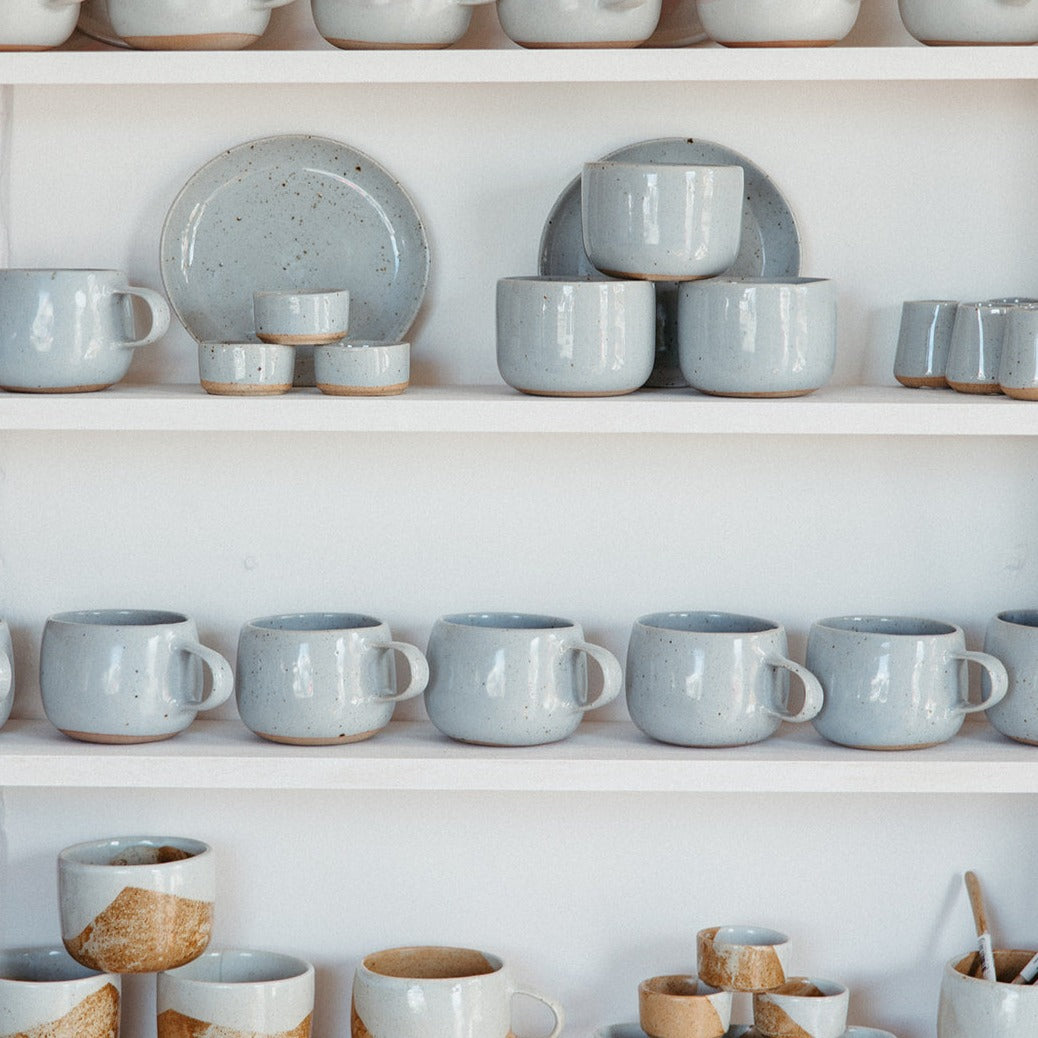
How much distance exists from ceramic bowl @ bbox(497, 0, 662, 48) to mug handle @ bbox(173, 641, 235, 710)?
482mm

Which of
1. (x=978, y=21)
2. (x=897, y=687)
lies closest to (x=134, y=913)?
(x=897, y=687)

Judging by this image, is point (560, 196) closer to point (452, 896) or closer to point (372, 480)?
point (372, 480)

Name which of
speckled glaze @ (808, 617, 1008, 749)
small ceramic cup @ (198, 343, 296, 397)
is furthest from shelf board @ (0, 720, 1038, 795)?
small ceramic cup @ (198, 343, 296, 397)

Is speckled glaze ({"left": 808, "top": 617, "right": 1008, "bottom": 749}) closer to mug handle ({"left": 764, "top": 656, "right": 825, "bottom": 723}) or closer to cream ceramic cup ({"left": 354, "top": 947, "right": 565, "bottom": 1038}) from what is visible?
mug handle ({"left": 764, "top": 656, "right": 825, "bottom": 723})

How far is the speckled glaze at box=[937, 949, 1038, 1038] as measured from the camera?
1.12 metres

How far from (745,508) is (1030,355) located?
10.1 inches

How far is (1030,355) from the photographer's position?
1.08 m

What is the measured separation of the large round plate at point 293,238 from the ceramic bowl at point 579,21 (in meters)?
0.17

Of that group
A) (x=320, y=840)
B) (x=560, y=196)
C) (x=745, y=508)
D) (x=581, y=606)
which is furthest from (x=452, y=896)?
(x=560, y=196)

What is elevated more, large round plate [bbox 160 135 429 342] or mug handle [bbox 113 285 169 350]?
large round plate [bbox 160 135 429 342]

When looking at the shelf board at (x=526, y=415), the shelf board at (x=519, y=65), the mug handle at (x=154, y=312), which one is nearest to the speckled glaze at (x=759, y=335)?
the shelf board at (x=526, y=415)

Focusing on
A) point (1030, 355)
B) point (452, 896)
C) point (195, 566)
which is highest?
point (1030, 355)

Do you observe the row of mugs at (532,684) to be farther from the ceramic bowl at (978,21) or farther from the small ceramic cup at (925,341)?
the ceramic bowl at (978,21)

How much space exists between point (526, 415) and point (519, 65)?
234 mm
